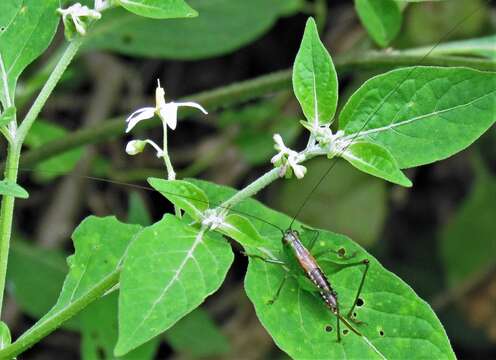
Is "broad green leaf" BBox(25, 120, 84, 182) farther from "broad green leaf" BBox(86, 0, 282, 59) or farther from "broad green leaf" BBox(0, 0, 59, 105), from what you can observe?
"broad green leaf" BBox(0, 0, 59, 105)

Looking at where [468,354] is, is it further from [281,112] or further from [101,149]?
[101,149]

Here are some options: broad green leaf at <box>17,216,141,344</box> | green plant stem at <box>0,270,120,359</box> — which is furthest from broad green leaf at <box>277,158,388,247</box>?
green plant stem at <box>0,270,120,359</box>

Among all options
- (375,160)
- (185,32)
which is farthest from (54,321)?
(185,32)

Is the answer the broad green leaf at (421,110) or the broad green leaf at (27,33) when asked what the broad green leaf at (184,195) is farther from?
the broad green leaf at (27,33)

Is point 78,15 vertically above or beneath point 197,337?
above

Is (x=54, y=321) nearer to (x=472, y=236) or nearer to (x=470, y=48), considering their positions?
(x=470, y=48)

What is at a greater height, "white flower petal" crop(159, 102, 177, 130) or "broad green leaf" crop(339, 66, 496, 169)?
"broad green leaf" crop(339, 66, 496, 169)
